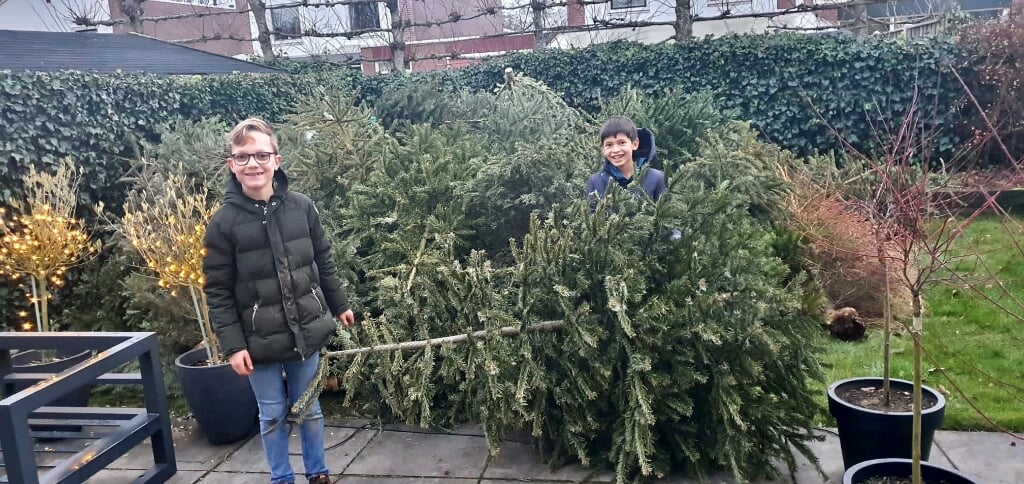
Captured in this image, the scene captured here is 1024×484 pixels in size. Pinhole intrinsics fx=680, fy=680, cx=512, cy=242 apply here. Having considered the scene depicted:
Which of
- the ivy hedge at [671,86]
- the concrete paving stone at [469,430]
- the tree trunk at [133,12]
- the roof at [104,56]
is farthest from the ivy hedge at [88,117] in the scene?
the tree trunk at [133,12]

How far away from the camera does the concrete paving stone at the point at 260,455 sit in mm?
3748

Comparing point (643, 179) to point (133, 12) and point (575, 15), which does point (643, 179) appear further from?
point (575, 15)

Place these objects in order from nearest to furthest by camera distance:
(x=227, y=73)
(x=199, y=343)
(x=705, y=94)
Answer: (x=199, y=343) < (x=705, y=94) < (x=227, y=73)

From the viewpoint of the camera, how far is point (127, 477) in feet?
12.3

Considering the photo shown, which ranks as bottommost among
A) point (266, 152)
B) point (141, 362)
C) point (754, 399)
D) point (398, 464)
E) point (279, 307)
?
point (398, 464)

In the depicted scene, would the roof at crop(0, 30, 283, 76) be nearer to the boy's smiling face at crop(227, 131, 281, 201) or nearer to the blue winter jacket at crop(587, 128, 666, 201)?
the boy's smiling face at crop(227, 131, 281, 201)

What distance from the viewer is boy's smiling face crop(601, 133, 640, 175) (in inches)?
156

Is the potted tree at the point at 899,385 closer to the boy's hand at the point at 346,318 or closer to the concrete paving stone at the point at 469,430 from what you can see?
the concrete paving stone at the point at 469,430

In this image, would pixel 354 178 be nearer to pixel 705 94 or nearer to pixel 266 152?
pixel 266 152

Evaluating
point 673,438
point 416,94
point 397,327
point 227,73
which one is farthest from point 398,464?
point 227,73

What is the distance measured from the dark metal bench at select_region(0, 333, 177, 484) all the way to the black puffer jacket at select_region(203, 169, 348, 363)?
746mm

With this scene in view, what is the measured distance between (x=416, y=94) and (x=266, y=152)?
4068 mm

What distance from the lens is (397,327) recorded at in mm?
3842

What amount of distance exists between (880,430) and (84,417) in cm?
412
